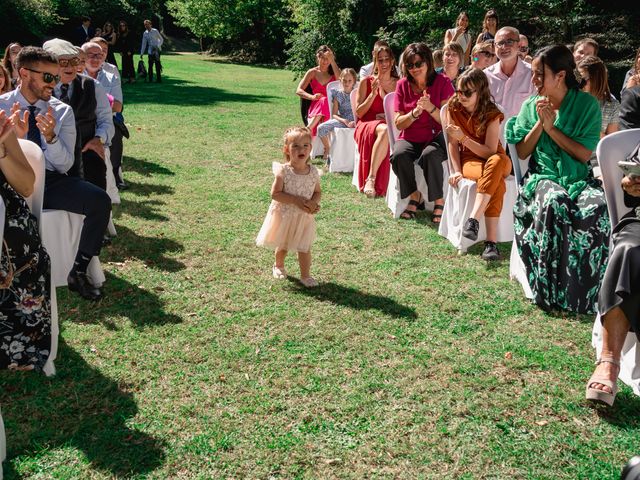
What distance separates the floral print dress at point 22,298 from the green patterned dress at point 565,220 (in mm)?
3264

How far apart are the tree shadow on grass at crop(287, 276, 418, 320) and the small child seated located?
4.75 m

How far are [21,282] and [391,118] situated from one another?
4.64 metres

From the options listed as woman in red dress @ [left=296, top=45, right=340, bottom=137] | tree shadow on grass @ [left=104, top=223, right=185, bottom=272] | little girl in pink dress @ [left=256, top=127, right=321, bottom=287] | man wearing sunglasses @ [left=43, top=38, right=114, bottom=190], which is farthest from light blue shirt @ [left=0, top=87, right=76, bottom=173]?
woman in red dress @ [left=296, top=45, right=340, bottom=137]

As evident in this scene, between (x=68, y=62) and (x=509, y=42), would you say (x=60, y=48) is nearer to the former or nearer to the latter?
(x=68, y=62)

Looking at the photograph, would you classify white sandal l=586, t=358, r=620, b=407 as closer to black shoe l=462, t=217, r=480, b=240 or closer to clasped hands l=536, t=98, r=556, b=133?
clasped hands l=536, t=98, r=556, b=133

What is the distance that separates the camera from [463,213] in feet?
19.6

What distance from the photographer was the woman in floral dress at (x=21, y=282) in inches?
140

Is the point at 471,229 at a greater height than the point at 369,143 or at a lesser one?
lesser

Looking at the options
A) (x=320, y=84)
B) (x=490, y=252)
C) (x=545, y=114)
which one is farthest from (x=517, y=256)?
(x=320, y=84)

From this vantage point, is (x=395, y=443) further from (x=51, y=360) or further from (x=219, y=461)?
(x=51, y=360)

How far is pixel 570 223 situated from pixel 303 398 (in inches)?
92.2

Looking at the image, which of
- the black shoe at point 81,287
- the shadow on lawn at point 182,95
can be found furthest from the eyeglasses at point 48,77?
the shadow on lawn at point 182,95

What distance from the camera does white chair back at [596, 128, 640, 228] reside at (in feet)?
12.5

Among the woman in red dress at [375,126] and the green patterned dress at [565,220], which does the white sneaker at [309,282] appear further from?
the woman in red dress at [375,126]
